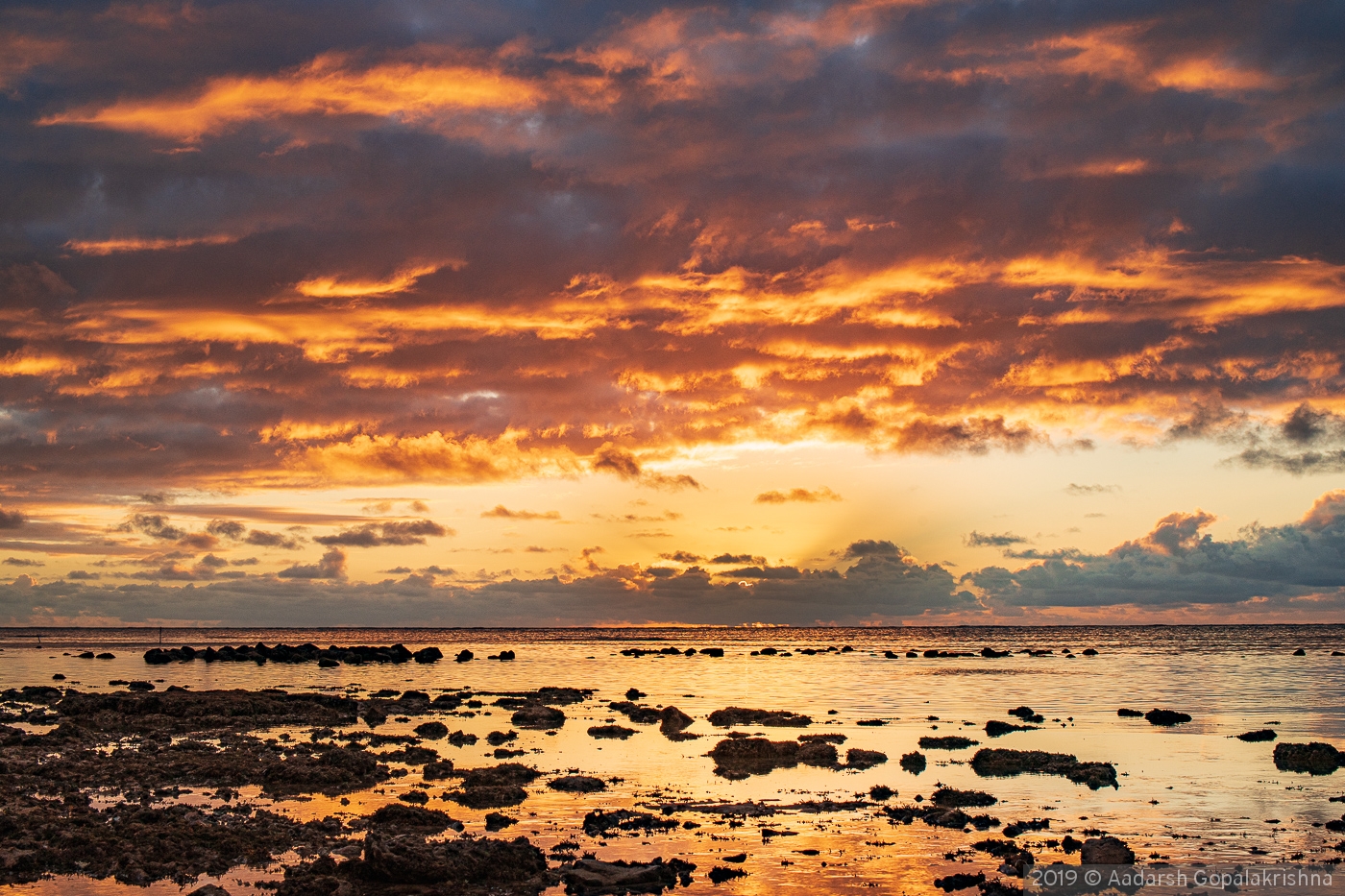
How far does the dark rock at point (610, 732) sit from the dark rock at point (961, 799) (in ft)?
63.9

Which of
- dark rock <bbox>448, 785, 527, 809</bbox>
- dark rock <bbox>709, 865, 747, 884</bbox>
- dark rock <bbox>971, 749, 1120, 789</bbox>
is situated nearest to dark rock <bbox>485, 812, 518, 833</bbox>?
dark rock <bbox>448, 785, 527, 809</bbox>

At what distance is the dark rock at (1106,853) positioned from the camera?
23.2m

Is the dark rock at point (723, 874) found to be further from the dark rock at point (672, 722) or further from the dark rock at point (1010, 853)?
the dark rock at point (672, 722)

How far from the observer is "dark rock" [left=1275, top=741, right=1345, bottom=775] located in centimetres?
3653

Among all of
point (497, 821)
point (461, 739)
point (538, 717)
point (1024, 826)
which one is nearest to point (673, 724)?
point (538, 717)

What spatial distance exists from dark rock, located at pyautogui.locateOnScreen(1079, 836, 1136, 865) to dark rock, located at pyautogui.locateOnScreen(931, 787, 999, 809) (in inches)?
231

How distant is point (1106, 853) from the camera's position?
23578mm

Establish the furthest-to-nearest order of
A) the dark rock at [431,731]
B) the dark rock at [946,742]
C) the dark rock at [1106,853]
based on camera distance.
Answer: the dark rock at [431,731] → the dark rock at [946,742] → the dark rock at [1106,853]

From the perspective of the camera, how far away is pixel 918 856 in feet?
79.2

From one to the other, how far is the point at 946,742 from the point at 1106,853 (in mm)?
20175

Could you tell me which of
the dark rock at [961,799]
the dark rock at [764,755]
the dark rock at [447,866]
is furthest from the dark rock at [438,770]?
the dark rock at [961,799]

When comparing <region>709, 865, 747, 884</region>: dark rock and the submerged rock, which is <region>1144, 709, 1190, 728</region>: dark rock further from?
<region>709, 865, 747, 884</region>: dark rock

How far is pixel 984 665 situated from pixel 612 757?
78.2 metres

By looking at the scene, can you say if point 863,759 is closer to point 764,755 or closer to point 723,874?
point 764,755
